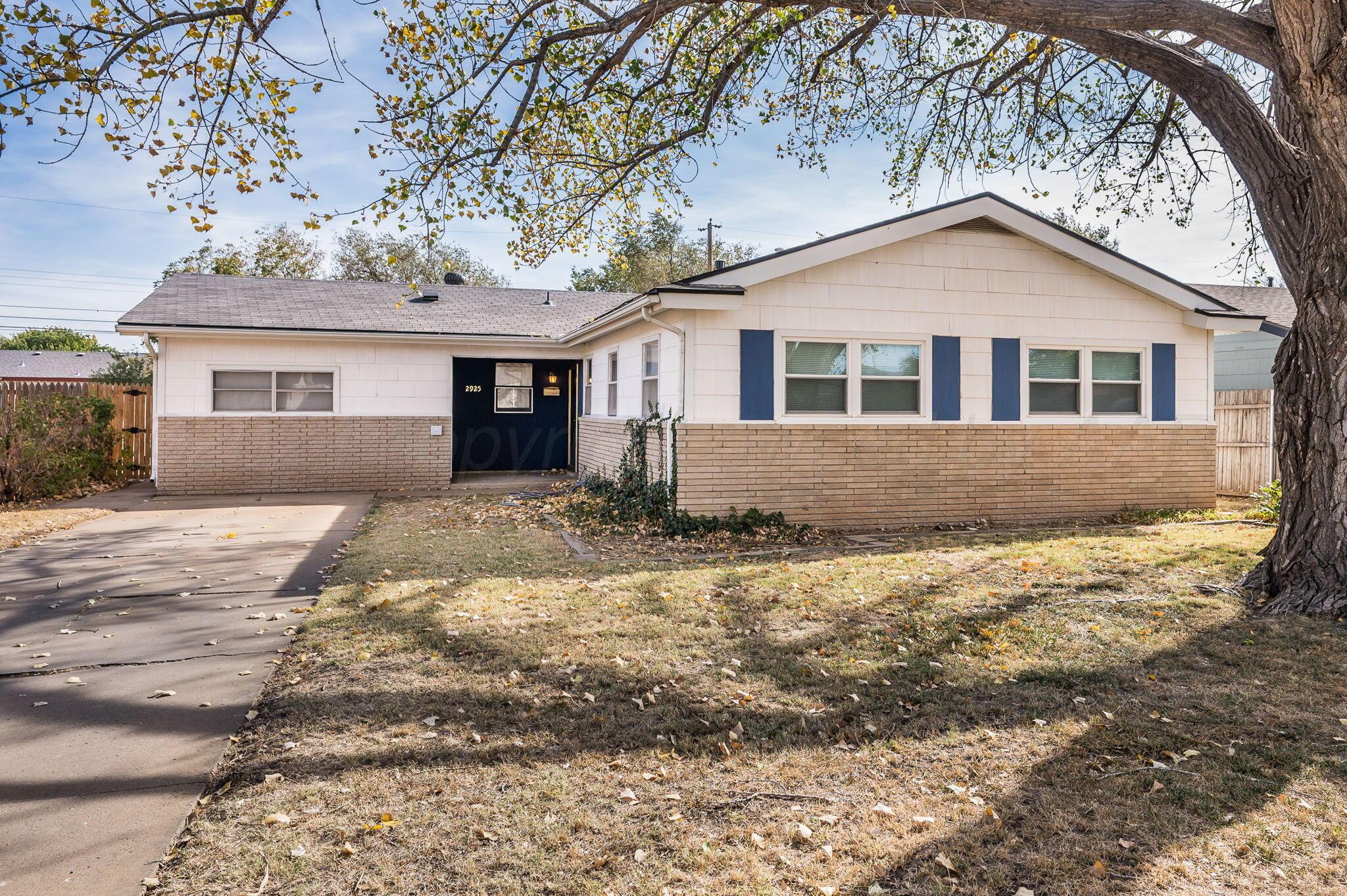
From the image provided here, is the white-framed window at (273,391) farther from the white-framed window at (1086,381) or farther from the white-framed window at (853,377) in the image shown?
the white-framed window at (1086,381)

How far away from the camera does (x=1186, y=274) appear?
21.6m

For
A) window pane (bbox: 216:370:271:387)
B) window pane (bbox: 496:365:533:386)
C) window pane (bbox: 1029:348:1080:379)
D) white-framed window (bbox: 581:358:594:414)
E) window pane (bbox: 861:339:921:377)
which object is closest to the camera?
window pane (bbox: 861:339:921:377)

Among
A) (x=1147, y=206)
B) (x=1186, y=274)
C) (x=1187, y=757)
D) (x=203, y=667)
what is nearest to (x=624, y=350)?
(x=1147, y=206)

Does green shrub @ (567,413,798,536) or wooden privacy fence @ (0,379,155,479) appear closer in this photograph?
green shrub @ (567,413,798,536)

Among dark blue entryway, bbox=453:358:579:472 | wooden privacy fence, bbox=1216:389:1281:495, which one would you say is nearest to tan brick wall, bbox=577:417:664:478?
dark blue entryway, bbox=453:358:579:472

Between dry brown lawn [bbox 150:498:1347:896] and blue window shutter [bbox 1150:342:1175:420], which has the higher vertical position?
blue window shutter [bbox 1150:342:1175:420]

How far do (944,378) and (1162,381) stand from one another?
12.1ft

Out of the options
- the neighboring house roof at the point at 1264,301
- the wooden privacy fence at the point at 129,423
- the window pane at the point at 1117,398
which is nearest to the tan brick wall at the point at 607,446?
the window pane at the point at 1117,398

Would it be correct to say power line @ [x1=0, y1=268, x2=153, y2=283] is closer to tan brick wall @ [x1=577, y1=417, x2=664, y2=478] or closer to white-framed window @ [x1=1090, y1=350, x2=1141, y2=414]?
tan brick wall @ [x1=577, y1=417, x2=664, y2=478]

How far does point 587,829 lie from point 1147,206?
40.5 ft

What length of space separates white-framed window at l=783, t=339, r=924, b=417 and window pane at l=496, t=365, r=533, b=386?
30.6 feet

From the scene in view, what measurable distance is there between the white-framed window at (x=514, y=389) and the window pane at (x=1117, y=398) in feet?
38.1

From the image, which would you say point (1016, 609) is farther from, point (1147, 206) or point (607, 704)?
point (1147, 206)

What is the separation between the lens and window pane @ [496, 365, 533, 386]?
740 inches
